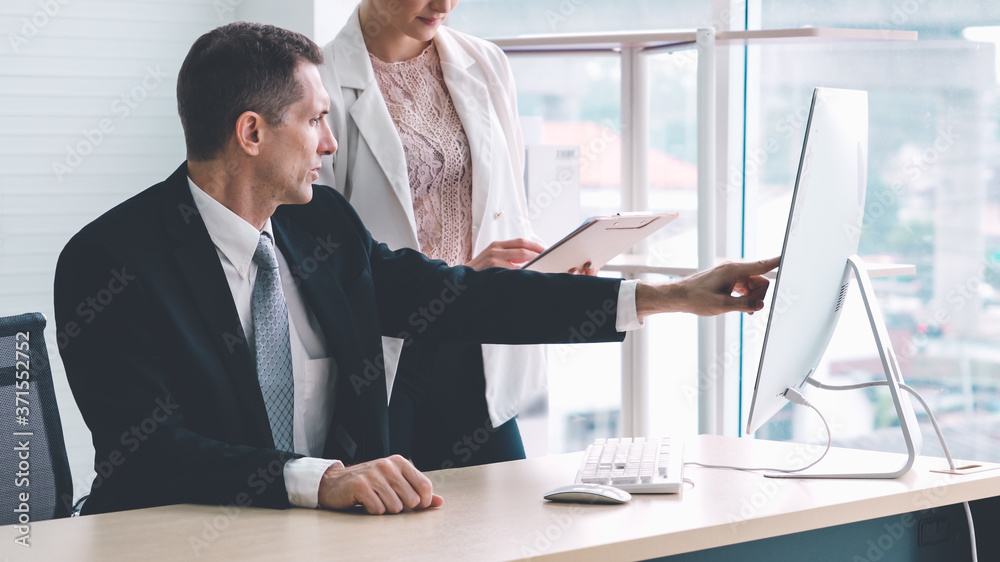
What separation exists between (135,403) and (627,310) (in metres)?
0.76

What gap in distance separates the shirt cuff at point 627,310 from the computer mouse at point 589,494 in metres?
0.36

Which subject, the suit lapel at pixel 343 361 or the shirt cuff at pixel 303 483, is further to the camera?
the suit lapel at pixel 343 361

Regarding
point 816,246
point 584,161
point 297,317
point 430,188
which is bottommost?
point 297,317

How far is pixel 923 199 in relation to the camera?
2570 mm

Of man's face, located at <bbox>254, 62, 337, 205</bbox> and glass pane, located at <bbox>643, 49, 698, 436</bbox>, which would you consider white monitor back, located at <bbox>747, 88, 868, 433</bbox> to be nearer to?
man's face, located at <bbox>254, 62, 337, 205</bbox>

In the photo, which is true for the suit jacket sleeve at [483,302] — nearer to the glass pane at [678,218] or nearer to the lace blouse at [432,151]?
the lace blouse at [432,151]

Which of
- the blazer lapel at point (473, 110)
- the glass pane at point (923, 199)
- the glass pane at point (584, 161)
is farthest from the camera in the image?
the glass pane at point (584, 161)

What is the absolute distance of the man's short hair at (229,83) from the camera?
4.91 ft

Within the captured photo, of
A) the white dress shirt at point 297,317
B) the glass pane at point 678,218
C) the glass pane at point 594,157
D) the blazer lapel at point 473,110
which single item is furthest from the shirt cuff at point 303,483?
the glass pane at point 678,218

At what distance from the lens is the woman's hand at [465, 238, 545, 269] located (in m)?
1.84

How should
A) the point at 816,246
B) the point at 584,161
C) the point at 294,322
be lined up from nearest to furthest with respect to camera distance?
the point at 816,246
the point at 294,322
the point at 584,161

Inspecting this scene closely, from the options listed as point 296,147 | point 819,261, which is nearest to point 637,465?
point 819,261

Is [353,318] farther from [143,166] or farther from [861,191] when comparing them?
[143,166]

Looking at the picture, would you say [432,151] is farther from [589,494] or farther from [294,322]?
[589,494]
